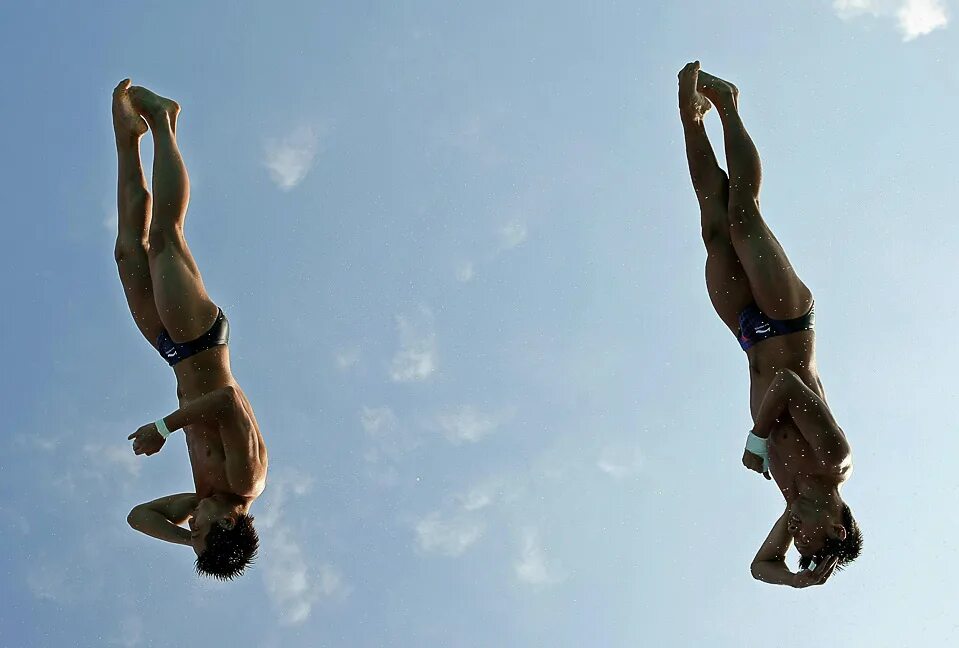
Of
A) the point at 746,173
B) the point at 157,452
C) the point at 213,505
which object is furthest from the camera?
the point at 746,173

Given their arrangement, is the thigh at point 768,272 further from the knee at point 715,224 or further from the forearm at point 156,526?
the forearm at point 156,526

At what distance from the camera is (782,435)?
1180 cm

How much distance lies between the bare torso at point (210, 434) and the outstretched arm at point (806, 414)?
5.05m

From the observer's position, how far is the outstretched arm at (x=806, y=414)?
36.9ft

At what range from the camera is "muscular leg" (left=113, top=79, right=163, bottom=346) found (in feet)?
43.0

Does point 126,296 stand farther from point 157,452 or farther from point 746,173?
point 746,173

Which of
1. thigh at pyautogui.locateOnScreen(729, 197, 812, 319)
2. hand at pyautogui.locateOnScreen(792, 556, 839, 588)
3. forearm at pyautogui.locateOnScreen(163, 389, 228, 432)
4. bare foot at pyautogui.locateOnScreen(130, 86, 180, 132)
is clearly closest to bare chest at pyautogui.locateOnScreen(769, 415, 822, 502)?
hand at pyautogui.locateOnScreen(792, 556, 839, 588)

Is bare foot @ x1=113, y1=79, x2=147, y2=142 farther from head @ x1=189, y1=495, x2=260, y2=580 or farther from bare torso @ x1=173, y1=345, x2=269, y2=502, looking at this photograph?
head @ x1=189, y1=495, x2=260, y2=580

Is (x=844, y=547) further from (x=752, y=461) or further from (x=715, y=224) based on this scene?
(x=715, y=224)

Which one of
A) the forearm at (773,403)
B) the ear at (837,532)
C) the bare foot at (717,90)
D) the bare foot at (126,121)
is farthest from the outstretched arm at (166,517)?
the bare foot at (717,90)

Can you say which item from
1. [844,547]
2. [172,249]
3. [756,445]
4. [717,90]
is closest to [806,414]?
[756,445]

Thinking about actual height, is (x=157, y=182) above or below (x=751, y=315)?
above

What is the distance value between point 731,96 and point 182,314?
6.38 m

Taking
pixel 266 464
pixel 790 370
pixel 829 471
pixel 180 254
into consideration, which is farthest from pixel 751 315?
pixel 180 254
